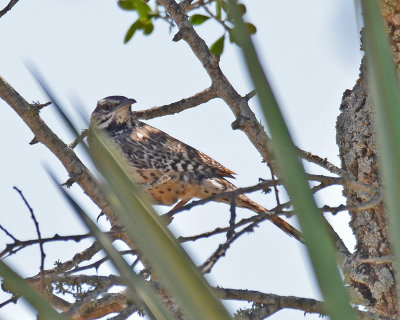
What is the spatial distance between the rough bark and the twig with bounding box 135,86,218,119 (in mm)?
870

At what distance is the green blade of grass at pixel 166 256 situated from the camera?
34.6 inches

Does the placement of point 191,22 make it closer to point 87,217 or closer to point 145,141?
point 145,141

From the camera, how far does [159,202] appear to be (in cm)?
620

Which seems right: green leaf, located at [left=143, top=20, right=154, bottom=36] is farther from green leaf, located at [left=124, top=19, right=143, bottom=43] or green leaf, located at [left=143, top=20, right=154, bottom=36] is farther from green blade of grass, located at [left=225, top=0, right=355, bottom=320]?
green blade of grass, located at [left=225, top=0, right=355, bottom=320]

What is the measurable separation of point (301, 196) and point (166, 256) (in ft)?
0.57

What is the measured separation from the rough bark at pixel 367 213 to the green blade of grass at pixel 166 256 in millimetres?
2580

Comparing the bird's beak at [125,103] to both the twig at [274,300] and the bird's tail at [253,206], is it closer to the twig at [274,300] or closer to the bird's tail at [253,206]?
the bird's tail at [253,206]

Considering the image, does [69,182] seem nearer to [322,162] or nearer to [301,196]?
[322,162]

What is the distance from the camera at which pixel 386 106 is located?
0.90 m

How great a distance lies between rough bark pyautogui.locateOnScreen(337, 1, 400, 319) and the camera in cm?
349

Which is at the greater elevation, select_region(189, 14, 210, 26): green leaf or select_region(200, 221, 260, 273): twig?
select_region(189, 14, 210, 26): green leaf

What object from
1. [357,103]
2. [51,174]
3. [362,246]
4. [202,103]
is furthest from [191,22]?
[51,174]

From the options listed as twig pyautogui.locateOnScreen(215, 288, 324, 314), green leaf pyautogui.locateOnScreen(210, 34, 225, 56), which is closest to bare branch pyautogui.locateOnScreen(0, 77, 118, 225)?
green leaf pyautogui.locateOnScreen(210, 34, 225, 56)

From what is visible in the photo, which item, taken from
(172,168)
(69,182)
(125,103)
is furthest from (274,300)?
(125,103)
